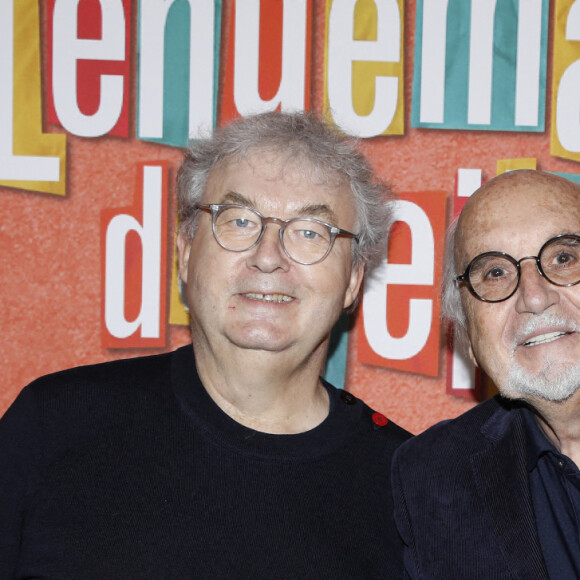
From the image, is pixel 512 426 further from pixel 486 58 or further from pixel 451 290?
pixel 486 58

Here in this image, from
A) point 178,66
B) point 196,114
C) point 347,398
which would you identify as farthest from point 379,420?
point 178,66

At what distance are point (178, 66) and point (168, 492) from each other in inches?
55.5

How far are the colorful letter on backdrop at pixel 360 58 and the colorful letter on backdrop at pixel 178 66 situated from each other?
384mm

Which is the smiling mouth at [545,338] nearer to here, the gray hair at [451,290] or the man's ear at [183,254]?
the gray hair at [451,290]

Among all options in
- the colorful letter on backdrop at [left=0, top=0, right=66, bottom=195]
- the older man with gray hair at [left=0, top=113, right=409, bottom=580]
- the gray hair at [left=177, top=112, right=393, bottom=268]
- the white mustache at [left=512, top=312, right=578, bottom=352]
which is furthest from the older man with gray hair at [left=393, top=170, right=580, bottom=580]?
the colorful letter on backdrop at [left=0, top=0, right=66, bottom=195]

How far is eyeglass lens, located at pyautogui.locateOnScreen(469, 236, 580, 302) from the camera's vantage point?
1680mm

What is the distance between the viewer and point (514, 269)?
1.73 meters

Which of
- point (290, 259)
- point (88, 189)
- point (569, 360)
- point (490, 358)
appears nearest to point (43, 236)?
point (88, 189)

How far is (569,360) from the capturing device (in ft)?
5.37

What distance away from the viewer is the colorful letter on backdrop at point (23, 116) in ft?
7.63

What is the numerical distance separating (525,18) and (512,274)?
107 cm

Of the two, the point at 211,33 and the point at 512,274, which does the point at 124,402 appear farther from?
the point at 211,33

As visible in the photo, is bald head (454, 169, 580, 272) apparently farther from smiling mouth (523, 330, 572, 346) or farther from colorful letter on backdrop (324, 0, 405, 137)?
colorful letter on backdrop (324, 0, 405, 137)

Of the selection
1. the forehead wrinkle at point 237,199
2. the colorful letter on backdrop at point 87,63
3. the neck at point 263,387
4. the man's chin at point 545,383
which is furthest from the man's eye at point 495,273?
the colorful letter on backdrop at point 87,63
